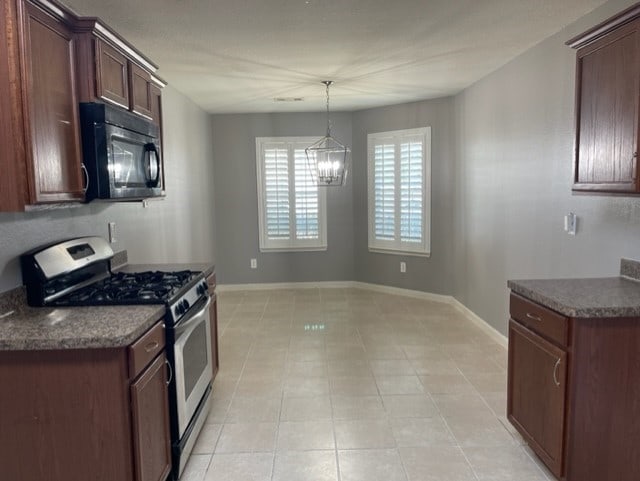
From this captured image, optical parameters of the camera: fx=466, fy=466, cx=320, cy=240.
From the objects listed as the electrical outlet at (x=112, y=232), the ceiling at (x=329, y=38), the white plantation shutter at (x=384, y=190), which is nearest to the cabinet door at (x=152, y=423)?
the electrical outlet at (x=112, y=232)

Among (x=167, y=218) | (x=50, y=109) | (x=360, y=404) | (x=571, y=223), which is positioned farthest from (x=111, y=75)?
(x=571, y=223)

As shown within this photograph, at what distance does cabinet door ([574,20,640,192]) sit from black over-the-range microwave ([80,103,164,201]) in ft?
7.95

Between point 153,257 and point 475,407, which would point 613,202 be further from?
point 153,257

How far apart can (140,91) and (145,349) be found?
168cm

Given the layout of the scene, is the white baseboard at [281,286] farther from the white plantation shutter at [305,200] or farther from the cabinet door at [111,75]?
the cabinet door at [111,75]

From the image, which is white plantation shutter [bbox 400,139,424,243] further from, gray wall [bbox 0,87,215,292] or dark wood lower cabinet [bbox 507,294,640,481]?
dark wood lower cabinet [bbox 507,294,640,481]

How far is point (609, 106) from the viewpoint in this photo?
88.2 inches

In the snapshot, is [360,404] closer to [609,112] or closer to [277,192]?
[609,112]

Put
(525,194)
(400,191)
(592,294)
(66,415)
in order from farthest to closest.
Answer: (400,191) < (525,194) < (592,294) < (66,415)

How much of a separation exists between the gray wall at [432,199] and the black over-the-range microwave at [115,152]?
3536 mm

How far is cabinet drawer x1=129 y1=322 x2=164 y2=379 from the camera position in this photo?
1.80 metres

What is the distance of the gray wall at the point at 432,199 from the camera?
17.6 feet

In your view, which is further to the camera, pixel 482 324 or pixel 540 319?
pixel 482 324

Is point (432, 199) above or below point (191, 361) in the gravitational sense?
above
